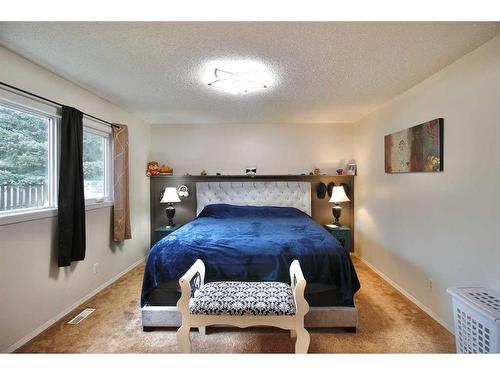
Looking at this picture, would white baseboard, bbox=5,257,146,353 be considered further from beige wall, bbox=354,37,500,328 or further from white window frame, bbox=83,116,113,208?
beige wall, bbox=354,37,500,328

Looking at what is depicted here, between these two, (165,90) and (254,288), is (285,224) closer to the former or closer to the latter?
(254,288)

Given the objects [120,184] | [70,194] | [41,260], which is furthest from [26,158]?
[120,184]

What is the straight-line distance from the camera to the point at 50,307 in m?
2.13

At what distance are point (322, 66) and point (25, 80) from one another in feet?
7.87

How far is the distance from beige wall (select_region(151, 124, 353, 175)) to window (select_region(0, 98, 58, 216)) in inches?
81.6

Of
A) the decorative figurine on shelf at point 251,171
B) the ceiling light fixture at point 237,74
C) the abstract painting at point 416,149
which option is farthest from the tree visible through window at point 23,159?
the abstract painting at point 416,149

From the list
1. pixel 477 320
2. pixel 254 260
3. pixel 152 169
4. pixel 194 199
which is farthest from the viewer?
pixel 194 199

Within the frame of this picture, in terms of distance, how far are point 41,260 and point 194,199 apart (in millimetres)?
2295

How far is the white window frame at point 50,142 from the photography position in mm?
1810

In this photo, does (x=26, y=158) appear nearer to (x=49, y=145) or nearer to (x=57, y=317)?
(x=49, y=145)

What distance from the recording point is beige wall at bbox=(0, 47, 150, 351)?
1.78m

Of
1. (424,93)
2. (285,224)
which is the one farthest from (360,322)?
(424,93)

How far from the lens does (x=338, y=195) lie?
12.4 feet

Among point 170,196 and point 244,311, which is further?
point 170,196
